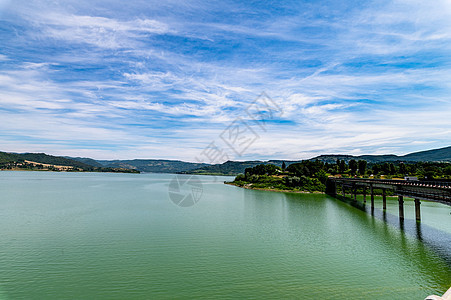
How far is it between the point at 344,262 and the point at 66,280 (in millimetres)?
18741

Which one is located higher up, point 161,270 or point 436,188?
point 436,188

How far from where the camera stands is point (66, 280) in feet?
50.8

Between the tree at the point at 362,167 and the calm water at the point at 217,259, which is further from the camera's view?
the tree at the point at 362,167

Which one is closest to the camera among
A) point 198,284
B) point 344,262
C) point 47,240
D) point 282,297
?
point 282,297

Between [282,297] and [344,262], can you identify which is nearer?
[282,297]

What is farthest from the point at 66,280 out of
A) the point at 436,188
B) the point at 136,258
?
the point at 436,188

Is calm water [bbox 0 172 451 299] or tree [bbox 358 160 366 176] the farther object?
tree [bbox 358 160 366 176]

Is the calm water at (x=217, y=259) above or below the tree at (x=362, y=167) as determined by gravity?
below

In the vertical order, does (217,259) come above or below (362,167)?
below

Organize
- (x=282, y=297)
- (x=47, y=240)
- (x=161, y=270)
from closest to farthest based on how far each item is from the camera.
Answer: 1. (x=282, y=297)
2. (x=161, y=270)
3. (x=47, y=240)

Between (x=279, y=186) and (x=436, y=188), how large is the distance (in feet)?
208

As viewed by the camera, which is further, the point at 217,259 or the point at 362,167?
the point at 362,167

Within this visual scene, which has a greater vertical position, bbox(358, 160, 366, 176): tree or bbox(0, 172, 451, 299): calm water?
bbox(358, 160, 366, 176): tree

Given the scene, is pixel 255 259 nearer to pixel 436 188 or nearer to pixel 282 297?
pixel 282 297
